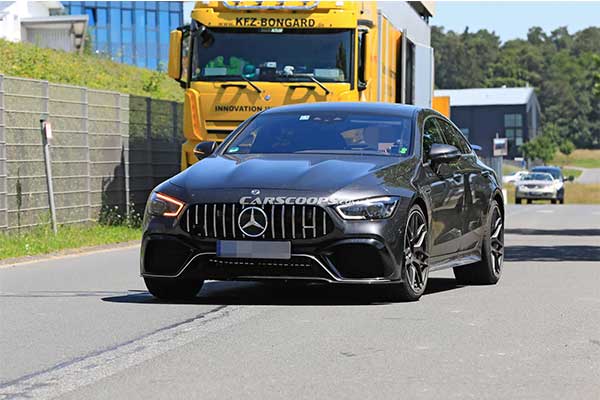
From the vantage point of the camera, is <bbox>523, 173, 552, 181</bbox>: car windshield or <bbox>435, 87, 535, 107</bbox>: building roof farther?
<bbox>435, 87, 535, 107</bbox>: building roof

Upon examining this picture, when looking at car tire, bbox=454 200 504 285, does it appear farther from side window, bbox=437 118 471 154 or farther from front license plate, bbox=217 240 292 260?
front license plate, bbox=217 240 292 260

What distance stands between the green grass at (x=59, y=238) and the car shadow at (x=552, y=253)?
18.3 feet

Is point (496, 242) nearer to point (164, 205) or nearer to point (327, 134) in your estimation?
point (327, 134)

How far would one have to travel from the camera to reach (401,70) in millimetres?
23125

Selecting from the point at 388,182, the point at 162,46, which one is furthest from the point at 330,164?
the point at 162,46

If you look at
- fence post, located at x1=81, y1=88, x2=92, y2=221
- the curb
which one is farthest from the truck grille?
fence post, located at x1=81, y1=88, x2=92, y2=221

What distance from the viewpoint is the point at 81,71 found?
1458 inches

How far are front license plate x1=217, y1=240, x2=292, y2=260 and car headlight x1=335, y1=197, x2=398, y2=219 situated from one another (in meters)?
0.45

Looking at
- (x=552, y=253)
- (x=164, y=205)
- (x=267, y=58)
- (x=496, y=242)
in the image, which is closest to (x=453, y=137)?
(x=496, y=242)

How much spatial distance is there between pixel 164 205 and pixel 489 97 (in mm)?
147864

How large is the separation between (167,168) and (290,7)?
6.81 m

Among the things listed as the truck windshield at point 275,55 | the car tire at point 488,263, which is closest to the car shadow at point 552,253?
the truck windshield at point 275,55

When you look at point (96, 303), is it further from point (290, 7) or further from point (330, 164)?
point (290, 7)

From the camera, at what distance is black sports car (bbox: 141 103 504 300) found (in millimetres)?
9773
